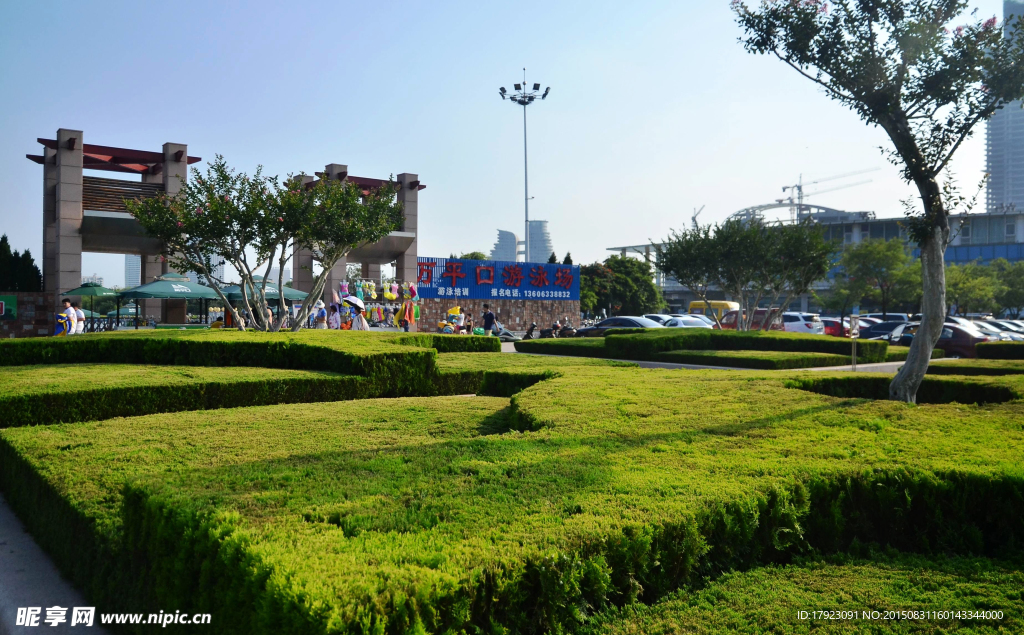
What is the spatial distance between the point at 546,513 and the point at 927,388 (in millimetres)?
7933

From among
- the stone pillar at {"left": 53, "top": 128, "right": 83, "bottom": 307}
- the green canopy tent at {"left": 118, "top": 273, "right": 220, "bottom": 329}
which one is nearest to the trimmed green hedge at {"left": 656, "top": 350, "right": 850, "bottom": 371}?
the green canopy tent at {"left": 118, "top": 273, "right": 220, "bottom": 329}

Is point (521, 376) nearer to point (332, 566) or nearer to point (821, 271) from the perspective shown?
point (332, 566)

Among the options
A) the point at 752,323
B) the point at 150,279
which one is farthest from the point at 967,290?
the point at 150,279

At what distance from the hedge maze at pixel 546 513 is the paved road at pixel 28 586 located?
0.32ft

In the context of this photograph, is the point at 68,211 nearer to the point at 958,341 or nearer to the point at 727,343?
the point at 727,343

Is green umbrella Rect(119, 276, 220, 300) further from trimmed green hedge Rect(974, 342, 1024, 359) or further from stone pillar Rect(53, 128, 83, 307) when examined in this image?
trimmed green hedge Rect(974, 342, 1024, 359)

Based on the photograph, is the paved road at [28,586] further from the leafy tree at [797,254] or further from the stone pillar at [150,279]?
the stone pillar at [150,279]

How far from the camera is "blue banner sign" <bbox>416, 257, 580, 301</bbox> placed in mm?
36625

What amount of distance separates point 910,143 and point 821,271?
805 inches

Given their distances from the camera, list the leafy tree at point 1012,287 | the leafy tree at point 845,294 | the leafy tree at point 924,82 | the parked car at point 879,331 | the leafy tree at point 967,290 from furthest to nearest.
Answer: the leafy tree at point 1012,287 → the leafy tree at point 967,290 → the leafy tree at point 845,294 → the parked car at point 879,331 → the leafy tree at point 924,82

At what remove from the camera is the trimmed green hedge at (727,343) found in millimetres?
18734

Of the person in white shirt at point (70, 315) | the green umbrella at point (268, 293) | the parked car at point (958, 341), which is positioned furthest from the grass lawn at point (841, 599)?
the green umbrella at point (268, 293)

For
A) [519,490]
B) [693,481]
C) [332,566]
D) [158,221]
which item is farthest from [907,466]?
[158,221]

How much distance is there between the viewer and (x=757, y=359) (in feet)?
53.0
